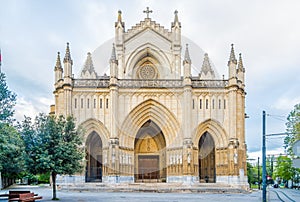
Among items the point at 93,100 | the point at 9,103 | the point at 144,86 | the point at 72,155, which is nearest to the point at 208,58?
the point at 144,86

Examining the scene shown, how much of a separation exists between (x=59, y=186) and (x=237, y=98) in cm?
2212

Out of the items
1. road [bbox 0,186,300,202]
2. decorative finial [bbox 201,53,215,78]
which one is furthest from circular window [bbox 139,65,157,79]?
road [bbox 0,186,300,202]

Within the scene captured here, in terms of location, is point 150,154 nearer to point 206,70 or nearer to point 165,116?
point 165,116

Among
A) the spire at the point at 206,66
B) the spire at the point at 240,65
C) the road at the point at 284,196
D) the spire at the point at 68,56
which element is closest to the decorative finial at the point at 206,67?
the spire at the point at 206,66

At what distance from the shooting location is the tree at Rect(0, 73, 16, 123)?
1985cm

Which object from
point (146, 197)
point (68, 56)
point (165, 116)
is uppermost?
point (68, 56)

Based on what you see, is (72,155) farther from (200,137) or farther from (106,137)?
(200,137)

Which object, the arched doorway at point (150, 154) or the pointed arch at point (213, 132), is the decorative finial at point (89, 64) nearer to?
the arched doorway at point (150, 154)

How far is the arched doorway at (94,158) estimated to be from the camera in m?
48.1

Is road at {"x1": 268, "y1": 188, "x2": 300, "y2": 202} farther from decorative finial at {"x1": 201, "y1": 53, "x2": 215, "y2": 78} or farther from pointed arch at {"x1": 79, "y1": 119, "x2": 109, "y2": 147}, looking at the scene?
pointed arch at {"x1": 79, "y1": 119, "x2": 109, "y2": 147}

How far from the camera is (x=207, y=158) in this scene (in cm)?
5025

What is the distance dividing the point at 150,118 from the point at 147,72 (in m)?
7.95

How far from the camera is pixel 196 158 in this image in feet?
148

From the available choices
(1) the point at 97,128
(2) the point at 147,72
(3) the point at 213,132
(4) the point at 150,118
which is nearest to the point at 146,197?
(1) the point at 97,128
